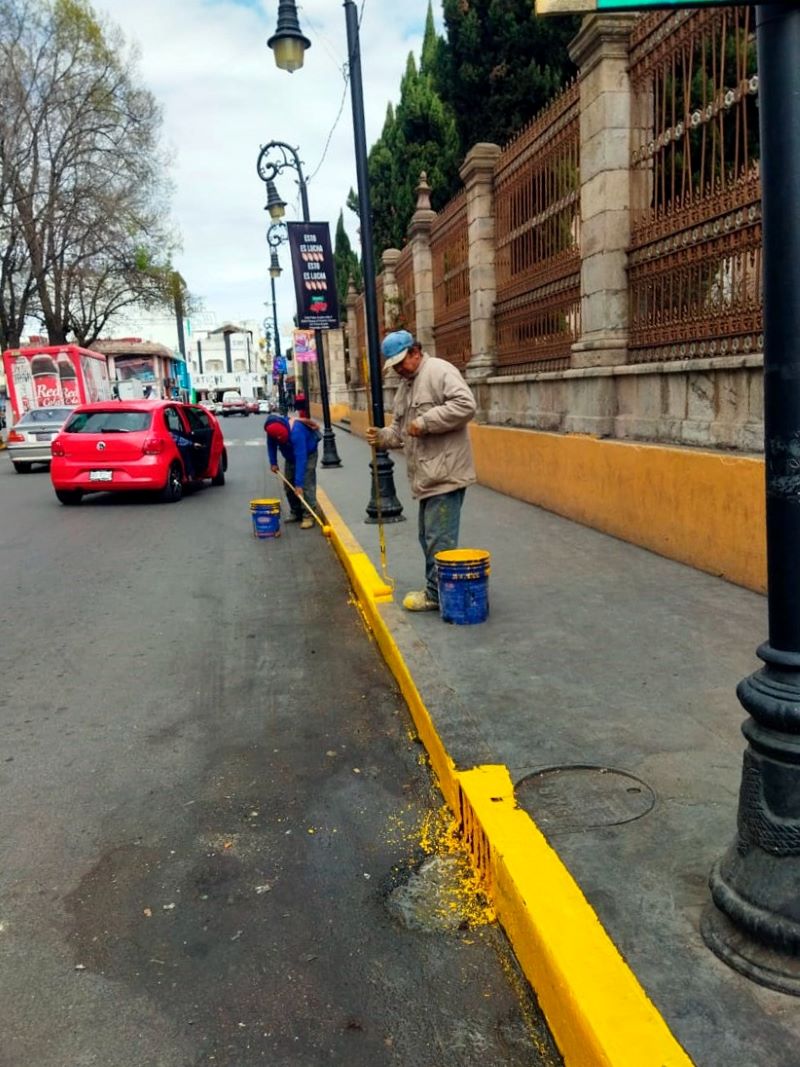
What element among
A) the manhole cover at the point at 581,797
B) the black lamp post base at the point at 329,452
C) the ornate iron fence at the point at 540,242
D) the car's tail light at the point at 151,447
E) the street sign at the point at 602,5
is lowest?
the manhole cover at the point at 581,797

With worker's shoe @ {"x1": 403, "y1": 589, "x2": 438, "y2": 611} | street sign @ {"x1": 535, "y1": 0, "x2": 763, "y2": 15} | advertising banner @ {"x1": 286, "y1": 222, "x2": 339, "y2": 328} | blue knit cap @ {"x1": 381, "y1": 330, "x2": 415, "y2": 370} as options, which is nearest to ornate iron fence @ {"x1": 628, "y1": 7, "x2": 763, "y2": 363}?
blue knit cap @ {"x1": 381, "y1": 330, "x2": 415, "y2": 370}

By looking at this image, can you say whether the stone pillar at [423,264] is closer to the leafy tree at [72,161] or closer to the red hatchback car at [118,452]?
the red hatchback car at [118,452]

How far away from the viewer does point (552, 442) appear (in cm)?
976

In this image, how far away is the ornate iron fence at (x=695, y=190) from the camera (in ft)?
20.7

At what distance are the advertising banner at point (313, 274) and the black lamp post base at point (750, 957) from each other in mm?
14310

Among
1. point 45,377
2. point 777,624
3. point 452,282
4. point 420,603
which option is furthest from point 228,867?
point 45,377

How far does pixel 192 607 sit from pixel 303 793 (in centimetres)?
357

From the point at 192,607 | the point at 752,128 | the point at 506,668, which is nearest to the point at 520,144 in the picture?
the point at 752,128

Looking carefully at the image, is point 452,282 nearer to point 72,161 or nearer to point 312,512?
point 312,512

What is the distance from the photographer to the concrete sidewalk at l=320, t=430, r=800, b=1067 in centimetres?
225

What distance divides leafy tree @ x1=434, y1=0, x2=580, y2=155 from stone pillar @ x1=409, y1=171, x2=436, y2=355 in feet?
14.3

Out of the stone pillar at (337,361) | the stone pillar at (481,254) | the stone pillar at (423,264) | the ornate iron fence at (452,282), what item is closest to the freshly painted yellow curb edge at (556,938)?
the stone pillar at (481,254)

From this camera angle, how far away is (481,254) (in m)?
12.7

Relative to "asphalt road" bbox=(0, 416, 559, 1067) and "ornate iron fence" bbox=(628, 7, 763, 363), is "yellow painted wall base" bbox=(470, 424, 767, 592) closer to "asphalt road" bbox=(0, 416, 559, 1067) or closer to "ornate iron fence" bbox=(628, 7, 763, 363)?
"ornate iron fence" bbox=(628, 7, 763, 363)
